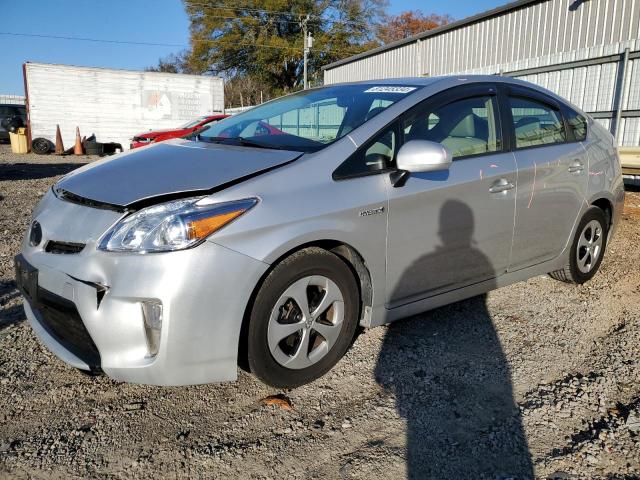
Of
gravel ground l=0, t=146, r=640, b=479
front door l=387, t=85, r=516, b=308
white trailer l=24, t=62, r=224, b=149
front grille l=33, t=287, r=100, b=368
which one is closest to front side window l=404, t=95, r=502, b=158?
front door l=387, t=85, r=516, b=308

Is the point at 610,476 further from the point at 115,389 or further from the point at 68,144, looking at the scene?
the point at 68,144

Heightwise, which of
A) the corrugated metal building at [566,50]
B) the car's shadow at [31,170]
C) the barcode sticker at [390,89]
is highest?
the corrugated metal building at [566,50]

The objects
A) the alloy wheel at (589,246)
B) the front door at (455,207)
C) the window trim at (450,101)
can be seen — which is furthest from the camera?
the alloy wheel at (589,246)

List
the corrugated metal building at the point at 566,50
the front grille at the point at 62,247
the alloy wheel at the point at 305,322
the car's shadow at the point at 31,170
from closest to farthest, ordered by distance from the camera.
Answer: the front grille at the point at 62,247 → the alloy wheel at the point at 305,322 → the corrugated metal building at the point at 566,50 → the car's shadow at the point at 31,170

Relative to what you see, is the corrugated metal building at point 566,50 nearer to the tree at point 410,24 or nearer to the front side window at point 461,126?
the front side window at point 461,126

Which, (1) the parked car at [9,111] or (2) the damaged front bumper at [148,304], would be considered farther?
(1) the parked car at [9,111]

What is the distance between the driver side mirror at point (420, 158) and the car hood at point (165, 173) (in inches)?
22.0

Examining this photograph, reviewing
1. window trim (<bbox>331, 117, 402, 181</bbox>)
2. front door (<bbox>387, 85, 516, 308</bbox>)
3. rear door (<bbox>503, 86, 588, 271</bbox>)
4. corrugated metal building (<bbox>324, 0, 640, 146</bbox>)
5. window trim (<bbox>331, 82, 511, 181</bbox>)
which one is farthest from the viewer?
corrugated metal building (<bbox>324, 0, 640, 146</bbox>)

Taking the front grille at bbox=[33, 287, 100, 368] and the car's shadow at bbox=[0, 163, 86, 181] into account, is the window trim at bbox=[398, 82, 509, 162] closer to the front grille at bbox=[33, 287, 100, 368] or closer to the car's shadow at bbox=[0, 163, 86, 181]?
the front grille at bbox=[33, 287, 100, 368]

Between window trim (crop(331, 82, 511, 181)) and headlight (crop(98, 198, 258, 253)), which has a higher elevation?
window trim (crop(331, 82, 511, 181))

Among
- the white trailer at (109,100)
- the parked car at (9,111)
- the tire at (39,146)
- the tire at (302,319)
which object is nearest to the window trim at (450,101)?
the tire at (302,319)

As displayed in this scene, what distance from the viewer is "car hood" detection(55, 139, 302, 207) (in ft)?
8.07

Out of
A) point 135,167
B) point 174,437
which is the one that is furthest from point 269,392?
point 135,167

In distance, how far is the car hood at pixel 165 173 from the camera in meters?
2.46
